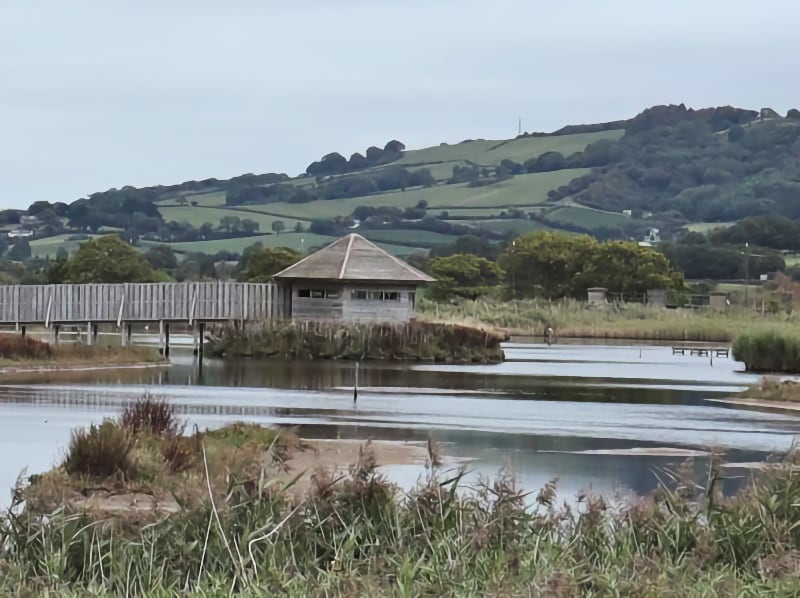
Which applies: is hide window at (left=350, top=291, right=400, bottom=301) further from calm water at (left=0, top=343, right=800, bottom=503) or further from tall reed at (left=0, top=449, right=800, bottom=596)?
tall reed at (left=0, top=449, right=800, bottom=596)

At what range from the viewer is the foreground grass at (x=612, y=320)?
97625 millimetres

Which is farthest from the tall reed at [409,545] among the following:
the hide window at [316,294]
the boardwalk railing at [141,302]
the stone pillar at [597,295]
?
the stone pillar at [597,295]

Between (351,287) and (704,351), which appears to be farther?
(704,351)

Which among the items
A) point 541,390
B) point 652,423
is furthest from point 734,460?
point 541,390

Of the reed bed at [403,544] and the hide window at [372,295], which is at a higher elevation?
the hide window at [372,295]

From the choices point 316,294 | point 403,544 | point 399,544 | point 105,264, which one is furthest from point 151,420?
point 105,264

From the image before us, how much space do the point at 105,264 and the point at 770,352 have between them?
53.6 meters

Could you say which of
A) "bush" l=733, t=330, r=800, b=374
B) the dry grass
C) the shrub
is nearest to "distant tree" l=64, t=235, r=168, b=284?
"bush" l=733, t=330, r=800, b=374

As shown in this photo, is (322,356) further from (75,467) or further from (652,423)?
(75,467)

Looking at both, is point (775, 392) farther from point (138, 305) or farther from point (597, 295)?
point (597, 295)

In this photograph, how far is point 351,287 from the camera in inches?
2884

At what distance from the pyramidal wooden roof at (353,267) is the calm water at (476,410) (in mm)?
7532

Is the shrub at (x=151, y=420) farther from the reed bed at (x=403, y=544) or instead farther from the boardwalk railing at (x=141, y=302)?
the boardwalk railing at (x=141, y=302)

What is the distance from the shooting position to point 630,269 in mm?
126688
